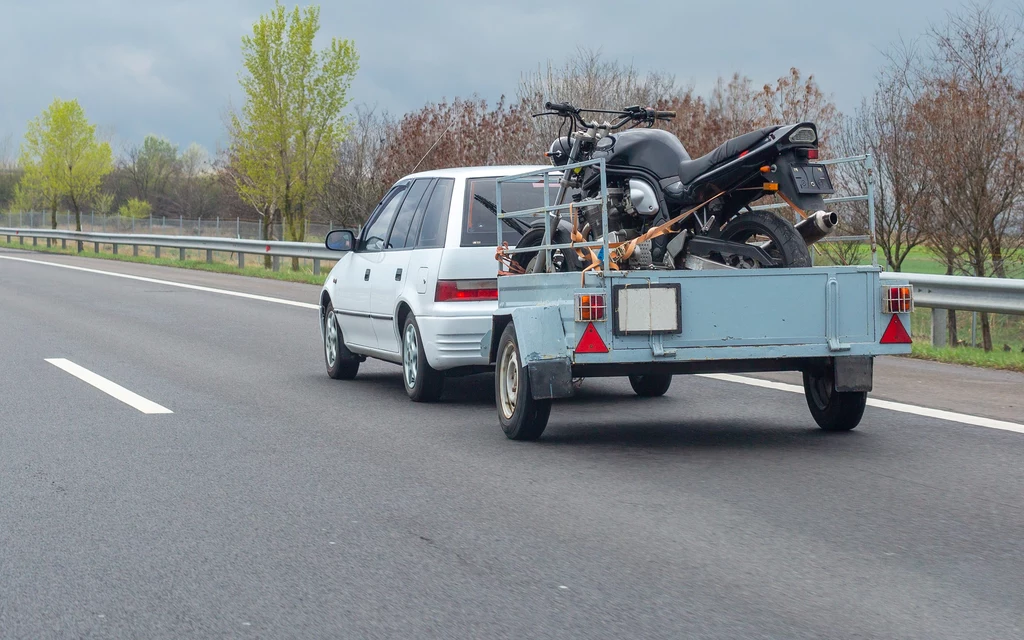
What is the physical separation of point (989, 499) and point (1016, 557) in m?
1.12

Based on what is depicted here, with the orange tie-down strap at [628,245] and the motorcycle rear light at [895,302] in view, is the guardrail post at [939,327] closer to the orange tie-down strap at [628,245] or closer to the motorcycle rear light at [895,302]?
the motorcycle rear light at [895,302]

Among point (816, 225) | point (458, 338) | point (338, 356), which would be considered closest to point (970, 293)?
point (816, 225)

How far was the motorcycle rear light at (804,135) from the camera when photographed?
24.1 feet

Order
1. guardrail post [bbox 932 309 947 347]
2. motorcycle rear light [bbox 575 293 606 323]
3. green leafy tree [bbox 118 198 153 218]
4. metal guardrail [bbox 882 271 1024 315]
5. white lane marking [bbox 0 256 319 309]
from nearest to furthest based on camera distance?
motorcycle rear light [bbox 575 293 606 323] < metal guardrail [bbox 882 271 1024 315] < guardrail post [bbox 932 309 947 347] < white lane marking [bbox 0 256 319 309] < green leafy tree [bbox 118 198 153 218]

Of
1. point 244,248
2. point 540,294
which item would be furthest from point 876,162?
point 540,294

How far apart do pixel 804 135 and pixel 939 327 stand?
6.86 m

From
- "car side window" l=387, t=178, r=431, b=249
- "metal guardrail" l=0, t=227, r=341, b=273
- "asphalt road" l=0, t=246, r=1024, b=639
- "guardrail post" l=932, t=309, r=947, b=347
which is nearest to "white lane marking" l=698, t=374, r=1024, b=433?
"asphalt road" l=0, t=246, r=1024, b=639

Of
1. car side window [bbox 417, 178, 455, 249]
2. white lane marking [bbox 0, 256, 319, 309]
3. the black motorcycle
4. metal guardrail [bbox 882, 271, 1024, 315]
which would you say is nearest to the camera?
the black motorcycle

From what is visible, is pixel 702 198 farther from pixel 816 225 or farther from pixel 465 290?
pixel 465 290

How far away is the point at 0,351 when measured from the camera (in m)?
13.2

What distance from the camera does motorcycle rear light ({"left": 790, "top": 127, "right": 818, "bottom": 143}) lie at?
735 cm

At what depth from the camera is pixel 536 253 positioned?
8867 millimetres

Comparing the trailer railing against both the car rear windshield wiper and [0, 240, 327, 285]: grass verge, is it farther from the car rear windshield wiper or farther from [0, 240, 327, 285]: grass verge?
[0, 240, 327, 285]: grass verge

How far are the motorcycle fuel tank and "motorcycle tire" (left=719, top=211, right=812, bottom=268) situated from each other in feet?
1.60
